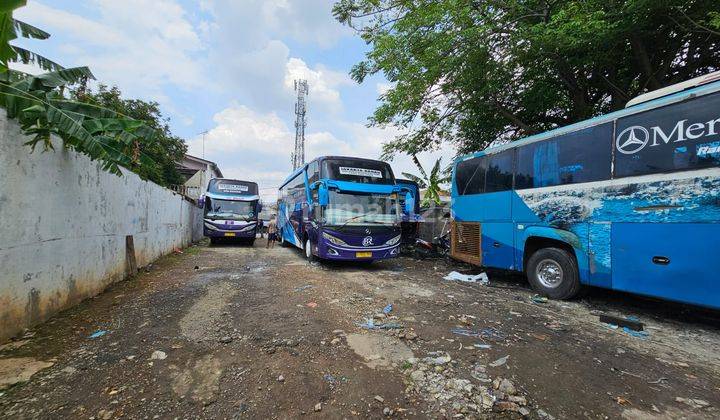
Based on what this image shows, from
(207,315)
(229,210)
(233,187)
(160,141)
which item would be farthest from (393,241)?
(160,141)

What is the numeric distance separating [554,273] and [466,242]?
91.9 inches

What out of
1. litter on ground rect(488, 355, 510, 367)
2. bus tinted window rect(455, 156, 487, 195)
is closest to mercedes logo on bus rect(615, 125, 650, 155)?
bus tinted window rect(455, 156, 487, 195)

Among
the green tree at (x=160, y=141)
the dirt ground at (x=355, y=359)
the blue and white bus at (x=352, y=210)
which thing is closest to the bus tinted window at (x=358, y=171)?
the blue and white bus at (x=352, y=210)

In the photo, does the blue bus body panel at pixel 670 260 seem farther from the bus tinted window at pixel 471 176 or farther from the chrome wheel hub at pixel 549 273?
the bus tinted window at pixel 471 176

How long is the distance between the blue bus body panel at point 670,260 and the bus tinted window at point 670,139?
80cm

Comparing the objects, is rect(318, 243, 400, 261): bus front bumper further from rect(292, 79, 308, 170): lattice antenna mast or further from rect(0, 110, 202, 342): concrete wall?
rect(292, 79, 308, 170): lattice antenna mast

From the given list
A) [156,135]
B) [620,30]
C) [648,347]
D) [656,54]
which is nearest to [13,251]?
[156,135]

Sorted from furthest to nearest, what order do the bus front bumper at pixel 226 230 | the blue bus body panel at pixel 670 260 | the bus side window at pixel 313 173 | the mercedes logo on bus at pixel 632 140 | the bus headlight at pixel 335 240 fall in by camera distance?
the bus front bumper at pixel 226 230 → the bus side window at pixel 313 173 → the bus headlight at pixel 335 240 → the mercedes logo on bus at pixel 632 140 → the blue bus body panel at pixel 670 260

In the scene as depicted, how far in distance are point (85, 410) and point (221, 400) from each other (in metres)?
0.96

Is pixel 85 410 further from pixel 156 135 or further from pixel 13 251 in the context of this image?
pixel 156 135

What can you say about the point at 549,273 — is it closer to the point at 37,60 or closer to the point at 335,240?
the point at 335,240

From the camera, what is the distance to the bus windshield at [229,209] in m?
13.9

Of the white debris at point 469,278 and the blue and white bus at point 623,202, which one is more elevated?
the blue and white bus at point 623,202

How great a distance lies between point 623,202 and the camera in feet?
15.5
